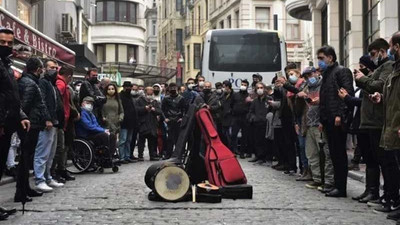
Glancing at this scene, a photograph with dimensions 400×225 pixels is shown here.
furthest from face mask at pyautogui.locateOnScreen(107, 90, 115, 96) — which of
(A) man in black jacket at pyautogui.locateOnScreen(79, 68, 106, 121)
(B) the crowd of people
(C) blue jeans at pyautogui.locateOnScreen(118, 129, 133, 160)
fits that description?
(C) blue jeans at pyautogui.locateOnScreen(118, 129, 133, 160)

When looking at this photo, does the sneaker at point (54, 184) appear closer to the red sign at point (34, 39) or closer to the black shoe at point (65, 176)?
the black shoe at point (65, 176)

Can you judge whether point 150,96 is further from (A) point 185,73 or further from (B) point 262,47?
(A) point 185,73

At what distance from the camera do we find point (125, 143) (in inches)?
600

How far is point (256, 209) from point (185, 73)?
55.7 m

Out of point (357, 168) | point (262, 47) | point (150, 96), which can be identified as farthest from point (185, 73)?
point (357, 168)

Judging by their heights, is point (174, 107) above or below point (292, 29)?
below

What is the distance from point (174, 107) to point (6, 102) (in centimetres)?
949

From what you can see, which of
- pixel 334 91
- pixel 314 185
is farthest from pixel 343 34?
pixel 334 91

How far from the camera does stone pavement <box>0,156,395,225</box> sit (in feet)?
23.1

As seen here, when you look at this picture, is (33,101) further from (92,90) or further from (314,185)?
(92,90)

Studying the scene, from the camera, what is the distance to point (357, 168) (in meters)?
12.5

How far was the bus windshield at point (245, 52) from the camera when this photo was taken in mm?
21172

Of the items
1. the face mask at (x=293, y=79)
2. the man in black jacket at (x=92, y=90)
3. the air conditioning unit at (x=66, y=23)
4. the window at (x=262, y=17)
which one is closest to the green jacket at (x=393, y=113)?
the face mask at (x=293, y=79)

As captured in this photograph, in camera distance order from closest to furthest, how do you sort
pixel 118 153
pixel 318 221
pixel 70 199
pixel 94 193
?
pixel 318 221
pixel 70 199
pixel 94 193
pixel 118 153
